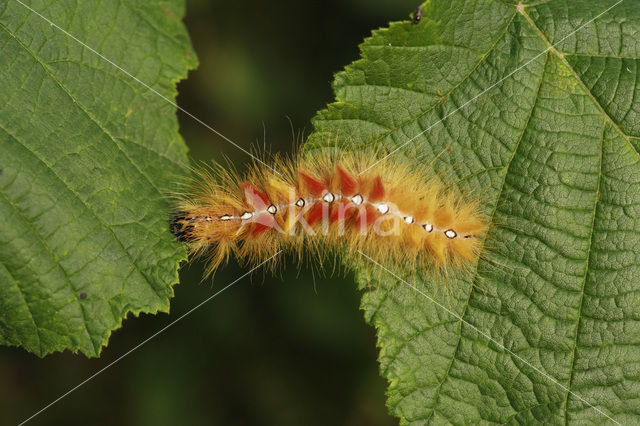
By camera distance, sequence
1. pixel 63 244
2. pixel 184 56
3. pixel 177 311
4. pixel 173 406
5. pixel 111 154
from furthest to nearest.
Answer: pixel 173 406 → pixel 177 311 → pixel 184 56 → pixel 111 154 → pixel 63 244

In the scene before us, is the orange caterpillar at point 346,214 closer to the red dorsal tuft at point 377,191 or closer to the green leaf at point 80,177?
the red dorsal tuft at point 377,191

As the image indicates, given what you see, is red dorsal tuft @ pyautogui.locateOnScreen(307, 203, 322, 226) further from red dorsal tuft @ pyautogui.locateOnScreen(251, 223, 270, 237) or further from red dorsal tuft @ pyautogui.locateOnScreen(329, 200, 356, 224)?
red dorsal tuft @ pyautogui.locateOnScreen(251, 223, 270, 237)

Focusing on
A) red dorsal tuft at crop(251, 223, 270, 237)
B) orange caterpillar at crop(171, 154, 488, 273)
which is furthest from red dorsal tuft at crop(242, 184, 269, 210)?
red dorsal tuft at crop(251, 223, 270, 237)

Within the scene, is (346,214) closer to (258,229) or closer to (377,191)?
(377,191)

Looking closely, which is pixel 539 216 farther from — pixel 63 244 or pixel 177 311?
pixel 177 311

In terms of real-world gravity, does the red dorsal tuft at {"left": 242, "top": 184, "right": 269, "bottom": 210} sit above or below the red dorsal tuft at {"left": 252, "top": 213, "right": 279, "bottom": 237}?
above

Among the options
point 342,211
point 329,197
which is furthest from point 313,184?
point 342,211

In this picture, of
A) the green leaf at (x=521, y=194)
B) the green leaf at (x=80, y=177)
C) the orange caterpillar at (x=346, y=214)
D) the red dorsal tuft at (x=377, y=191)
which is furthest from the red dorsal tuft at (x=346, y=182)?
the green leaf at (x=80, y=177)

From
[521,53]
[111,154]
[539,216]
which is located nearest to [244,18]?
[111,154]
